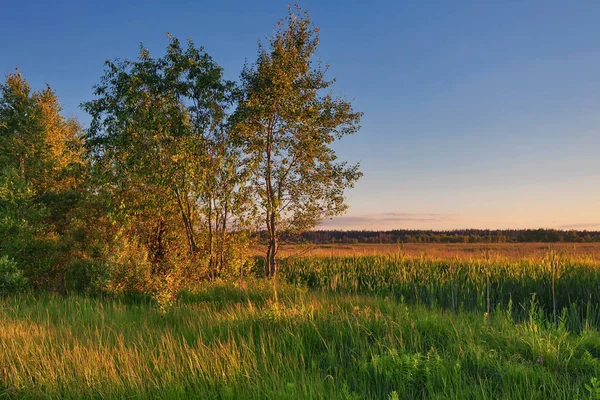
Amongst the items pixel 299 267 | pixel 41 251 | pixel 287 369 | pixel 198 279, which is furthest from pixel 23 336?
pixel 299 267

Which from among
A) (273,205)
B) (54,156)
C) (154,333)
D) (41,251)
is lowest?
(154,333)

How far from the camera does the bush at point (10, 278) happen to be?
51.1 feet

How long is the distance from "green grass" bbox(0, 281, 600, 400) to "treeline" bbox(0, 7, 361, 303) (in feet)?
22.4

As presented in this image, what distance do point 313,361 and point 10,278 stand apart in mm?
14339

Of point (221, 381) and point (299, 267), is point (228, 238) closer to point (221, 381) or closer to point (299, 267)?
point (299, 267)

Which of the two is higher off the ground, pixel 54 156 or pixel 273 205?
pixel 54 156

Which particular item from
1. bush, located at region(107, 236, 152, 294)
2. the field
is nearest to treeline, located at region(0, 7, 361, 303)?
bush, located at region(107, 236, 152, 294)

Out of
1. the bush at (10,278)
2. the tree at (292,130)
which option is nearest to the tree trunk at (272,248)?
the tree at (292,130)

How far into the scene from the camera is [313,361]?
6.32 m

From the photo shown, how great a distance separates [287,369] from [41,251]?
15.2m

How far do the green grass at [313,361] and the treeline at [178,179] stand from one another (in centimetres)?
682

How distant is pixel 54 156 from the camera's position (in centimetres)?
1944

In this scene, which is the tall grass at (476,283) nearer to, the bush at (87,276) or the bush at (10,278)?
the bush at (87,276)

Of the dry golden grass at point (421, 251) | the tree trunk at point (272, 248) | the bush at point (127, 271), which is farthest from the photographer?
the dry golden grass at point (421, 251)
